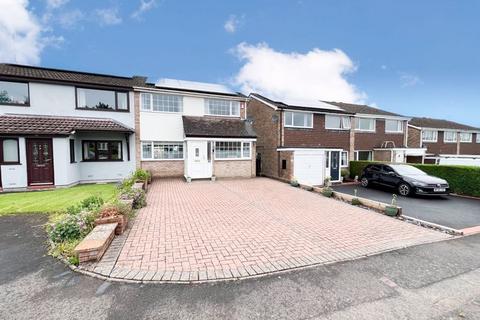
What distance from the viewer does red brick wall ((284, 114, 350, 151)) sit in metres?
16.8

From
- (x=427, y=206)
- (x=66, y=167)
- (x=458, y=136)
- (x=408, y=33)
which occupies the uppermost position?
(x=408, y=33)

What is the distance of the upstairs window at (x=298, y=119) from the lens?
16.7m

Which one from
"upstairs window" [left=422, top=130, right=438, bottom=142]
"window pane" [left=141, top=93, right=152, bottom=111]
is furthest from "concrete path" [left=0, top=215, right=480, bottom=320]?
"upstairs window" [left=422, top=130, right=438, bottom=142]

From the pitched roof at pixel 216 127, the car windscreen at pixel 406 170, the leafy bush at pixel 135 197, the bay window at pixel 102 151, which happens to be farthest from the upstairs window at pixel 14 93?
the car windscreen at pixel 406 170

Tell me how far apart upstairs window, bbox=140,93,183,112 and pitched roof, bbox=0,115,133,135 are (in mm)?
2130

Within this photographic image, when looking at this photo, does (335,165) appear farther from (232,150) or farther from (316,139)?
(232,150)

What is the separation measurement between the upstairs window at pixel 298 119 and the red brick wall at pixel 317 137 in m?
0.33

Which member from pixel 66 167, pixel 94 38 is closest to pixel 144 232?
pixel 66 167

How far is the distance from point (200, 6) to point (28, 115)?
11866 mm

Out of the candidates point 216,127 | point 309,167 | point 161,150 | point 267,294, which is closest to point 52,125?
point 161,150

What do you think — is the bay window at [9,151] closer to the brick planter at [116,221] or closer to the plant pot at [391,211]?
the brick planter at [116,221]

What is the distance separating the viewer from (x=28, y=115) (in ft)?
41.2

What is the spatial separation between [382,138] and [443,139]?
12010 millimetres

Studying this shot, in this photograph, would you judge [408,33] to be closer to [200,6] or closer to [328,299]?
[200,6]
